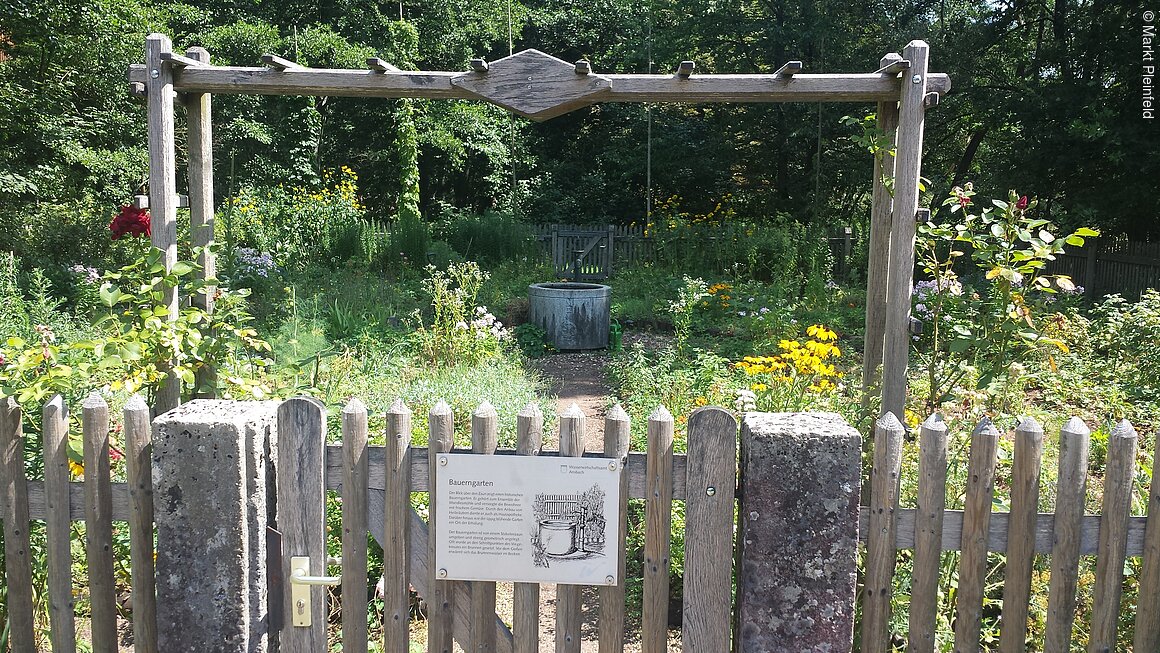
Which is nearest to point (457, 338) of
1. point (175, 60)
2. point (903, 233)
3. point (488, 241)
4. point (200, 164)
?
point (200, 164)

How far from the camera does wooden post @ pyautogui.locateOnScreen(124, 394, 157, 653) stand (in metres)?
2.20

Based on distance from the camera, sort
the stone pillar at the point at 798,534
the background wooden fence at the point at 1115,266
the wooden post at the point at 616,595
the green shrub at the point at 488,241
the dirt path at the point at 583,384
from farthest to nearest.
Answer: the green shrub at the point at 488,241 < the background wooden fence at the point at 1115,266 < the dirt path at the point at 583,384 < the wooden post at the point at 616,595 < the stone pillar at the point at 798,534

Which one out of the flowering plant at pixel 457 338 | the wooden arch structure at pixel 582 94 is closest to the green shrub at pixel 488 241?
the flowering plant at pixel 457 338

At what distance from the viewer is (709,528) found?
2143 mm

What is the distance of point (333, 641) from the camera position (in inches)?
122

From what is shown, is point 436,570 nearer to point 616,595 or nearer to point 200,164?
point 616,595

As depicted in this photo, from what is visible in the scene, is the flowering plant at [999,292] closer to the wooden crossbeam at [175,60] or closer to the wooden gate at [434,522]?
the wooden gate at [434,522]

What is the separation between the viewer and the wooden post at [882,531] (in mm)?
2107

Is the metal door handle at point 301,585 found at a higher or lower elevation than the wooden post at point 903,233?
lower

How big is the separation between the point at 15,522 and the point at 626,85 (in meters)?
3.53

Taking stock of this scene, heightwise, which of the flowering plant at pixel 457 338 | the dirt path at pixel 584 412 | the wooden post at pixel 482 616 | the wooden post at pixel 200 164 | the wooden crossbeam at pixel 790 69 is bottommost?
the dirt path at pixel 584 412

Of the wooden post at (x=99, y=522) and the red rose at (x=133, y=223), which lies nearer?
the wooden post at (x=99, y=522)

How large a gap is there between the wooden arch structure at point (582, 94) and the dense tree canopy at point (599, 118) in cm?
655

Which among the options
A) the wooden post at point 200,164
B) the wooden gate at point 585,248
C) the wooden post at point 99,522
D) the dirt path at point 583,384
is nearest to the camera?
the wooden post at point 99,522
